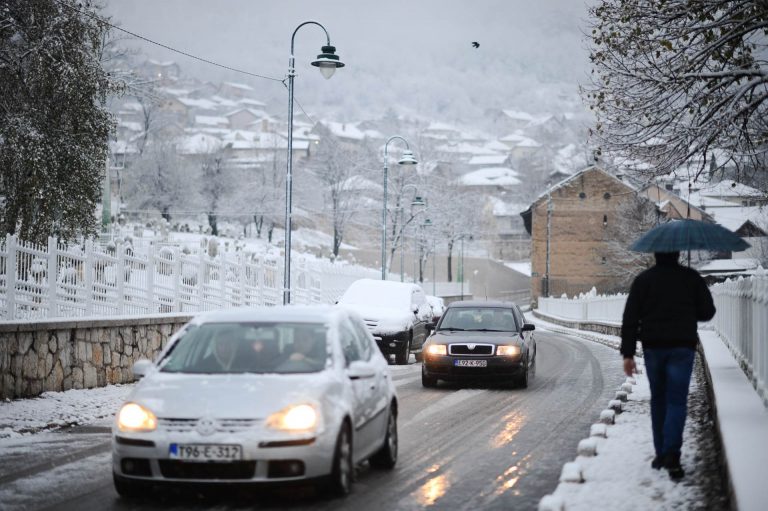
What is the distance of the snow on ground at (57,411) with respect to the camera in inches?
460

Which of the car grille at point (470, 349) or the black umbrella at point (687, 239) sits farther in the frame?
the car grille at point (470, 349)

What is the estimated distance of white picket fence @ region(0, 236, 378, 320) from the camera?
48.3ft

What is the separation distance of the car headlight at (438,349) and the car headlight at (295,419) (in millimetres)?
9785

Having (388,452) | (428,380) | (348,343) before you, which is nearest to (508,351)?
(428,380)

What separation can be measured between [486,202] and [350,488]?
13491cm

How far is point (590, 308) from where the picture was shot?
4912 cm

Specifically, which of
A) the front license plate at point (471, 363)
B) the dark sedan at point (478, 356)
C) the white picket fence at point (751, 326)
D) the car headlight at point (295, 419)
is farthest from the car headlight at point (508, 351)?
the car headlight at point (295, 419)

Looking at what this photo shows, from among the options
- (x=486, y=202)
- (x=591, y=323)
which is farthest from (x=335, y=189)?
(x=486, y=202)

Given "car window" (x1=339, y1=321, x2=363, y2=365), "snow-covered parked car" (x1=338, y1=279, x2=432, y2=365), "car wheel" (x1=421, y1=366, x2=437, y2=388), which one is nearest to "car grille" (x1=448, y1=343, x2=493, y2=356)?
"car wheel" (x1=421, y1=366, x2=437, y2=388)

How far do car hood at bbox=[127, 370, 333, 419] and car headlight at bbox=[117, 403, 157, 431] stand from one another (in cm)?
4

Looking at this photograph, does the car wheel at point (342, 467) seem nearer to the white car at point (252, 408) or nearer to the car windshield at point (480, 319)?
the white car at point (252, 408)

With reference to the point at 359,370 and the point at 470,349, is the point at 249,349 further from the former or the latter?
the point at 470,349

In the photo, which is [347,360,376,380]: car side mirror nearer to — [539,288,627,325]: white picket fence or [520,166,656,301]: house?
[539,288,627,325]: white picket fence

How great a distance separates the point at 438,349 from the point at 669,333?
9126mm
